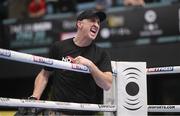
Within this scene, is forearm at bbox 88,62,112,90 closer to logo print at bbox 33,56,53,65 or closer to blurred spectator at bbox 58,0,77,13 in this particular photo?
logo print at bbox 33,56,53,65

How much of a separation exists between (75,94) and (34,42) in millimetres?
5966

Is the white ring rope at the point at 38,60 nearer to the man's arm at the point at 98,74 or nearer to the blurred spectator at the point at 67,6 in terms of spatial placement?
the man's arm at the point at 98,74

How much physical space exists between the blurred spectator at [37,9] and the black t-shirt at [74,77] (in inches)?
231

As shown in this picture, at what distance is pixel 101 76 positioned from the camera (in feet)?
11.0

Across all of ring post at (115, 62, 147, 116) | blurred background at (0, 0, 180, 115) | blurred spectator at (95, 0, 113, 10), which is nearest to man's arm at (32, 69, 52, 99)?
ring post at (115, 62, 147, 116)

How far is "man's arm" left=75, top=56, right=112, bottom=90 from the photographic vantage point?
10.8 feet

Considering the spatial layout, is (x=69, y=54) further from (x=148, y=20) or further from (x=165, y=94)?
(x=165, y=94)

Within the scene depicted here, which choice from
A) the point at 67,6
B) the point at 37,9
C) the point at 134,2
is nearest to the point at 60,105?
the point at 134,2

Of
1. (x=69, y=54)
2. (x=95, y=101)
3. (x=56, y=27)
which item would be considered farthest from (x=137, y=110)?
(x=56, y=27)

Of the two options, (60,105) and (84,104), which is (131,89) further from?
(60,105)

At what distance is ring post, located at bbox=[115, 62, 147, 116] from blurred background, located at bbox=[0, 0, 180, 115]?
175 inches

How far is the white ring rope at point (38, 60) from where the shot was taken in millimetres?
2840

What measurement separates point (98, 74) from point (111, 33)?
17.9ft

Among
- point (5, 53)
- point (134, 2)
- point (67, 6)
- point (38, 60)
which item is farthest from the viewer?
point (67, 6)
